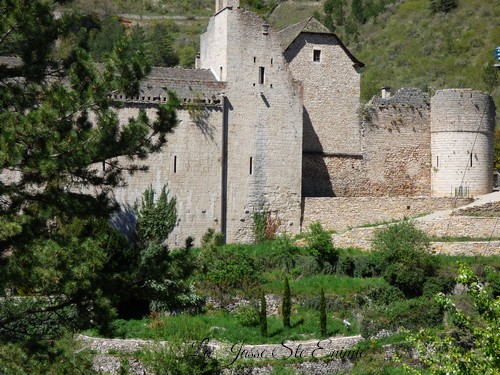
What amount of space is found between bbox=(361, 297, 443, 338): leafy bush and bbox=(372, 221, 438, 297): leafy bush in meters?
1.11

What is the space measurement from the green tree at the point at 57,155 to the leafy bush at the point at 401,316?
1118 cm

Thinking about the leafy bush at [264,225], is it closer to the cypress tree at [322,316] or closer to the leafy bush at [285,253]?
the leafy bush at [285,253]

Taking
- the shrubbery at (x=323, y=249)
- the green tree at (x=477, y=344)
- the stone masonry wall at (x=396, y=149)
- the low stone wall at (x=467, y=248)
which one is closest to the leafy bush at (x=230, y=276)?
the shrubbery at (x=323, y=249)

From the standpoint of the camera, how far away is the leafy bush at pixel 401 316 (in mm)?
25859

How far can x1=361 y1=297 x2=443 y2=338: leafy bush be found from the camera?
25859 millimetres

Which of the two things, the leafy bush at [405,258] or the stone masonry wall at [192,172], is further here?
the stone masonry wall at [192,172]

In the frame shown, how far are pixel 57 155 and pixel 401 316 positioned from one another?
14140mm

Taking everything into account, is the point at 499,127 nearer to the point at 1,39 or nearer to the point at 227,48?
the point at 227,48

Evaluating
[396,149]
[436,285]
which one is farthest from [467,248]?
[396,149]

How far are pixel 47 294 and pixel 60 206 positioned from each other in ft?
4.95

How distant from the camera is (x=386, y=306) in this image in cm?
2711

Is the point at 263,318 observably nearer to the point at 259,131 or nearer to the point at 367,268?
the point at 367,268

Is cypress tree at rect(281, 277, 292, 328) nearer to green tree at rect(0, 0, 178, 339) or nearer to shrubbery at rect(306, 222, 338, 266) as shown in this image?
shrubbery at rect(306, 222, 338, 266)

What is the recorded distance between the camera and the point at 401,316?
26.4m
